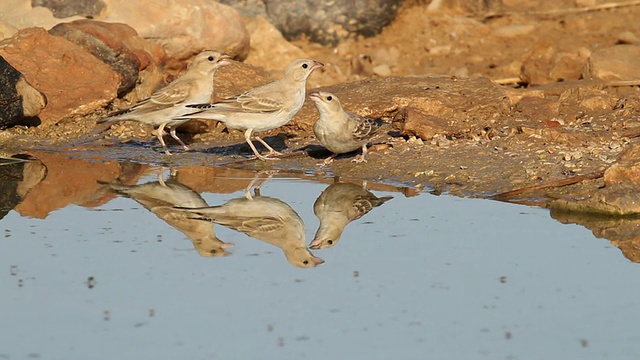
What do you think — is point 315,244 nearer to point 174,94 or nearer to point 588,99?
point 174,94

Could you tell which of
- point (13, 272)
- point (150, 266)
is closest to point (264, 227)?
point (150, 266)

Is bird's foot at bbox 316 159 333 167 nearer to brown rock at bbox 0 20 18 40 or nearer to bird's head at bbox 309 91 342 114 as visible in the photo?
bird's head at bbox 309 91 342 114

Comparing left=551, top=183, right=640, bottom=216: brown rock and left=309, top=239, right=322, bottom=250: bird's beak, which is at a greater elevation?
left=551, top=183, right=640, bottom=216: brown rock

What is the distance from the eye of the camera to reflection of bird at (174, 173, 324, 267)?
7510 mm

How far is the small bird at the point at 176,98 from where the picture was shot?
1123 centimetres

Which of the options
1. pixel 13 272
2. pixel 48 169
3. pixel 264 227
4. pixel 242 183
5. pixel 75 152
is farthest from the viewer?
pixel 75 152

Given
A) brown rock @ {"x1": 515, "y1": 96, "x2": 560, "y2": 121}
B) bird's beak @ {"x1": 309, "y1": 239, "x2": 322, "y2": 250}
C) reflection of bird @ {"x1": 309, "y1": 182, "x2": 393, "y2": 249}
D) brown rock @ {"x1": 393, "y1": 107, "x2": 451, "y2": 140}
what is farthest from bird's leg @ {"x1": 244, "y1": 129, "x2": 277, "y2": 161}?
bird's beak @ {"x1": 309, "y1": 239, "x2": 322, "y2": 250}

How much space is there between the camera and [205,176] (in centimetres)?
1018

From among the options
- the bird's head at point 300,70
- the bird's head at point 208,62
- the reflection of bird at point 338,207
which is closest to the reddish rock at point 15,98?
the bird's head at point 208,62

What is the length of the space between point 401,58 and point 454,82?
3.30m

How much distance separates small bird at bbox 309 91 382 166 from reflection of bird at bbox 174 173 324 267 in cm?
119

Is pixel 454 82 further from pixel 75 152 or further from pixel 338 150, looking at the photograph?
pixel 75 152

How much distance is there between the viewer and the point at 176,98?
11266 millimetres

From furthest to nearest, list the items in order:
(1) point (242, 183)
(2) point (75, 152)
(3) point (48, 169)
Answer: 1. (2) point (75, 152)
2. (3) point (48, 169)
3. (1) point (242, 183)
